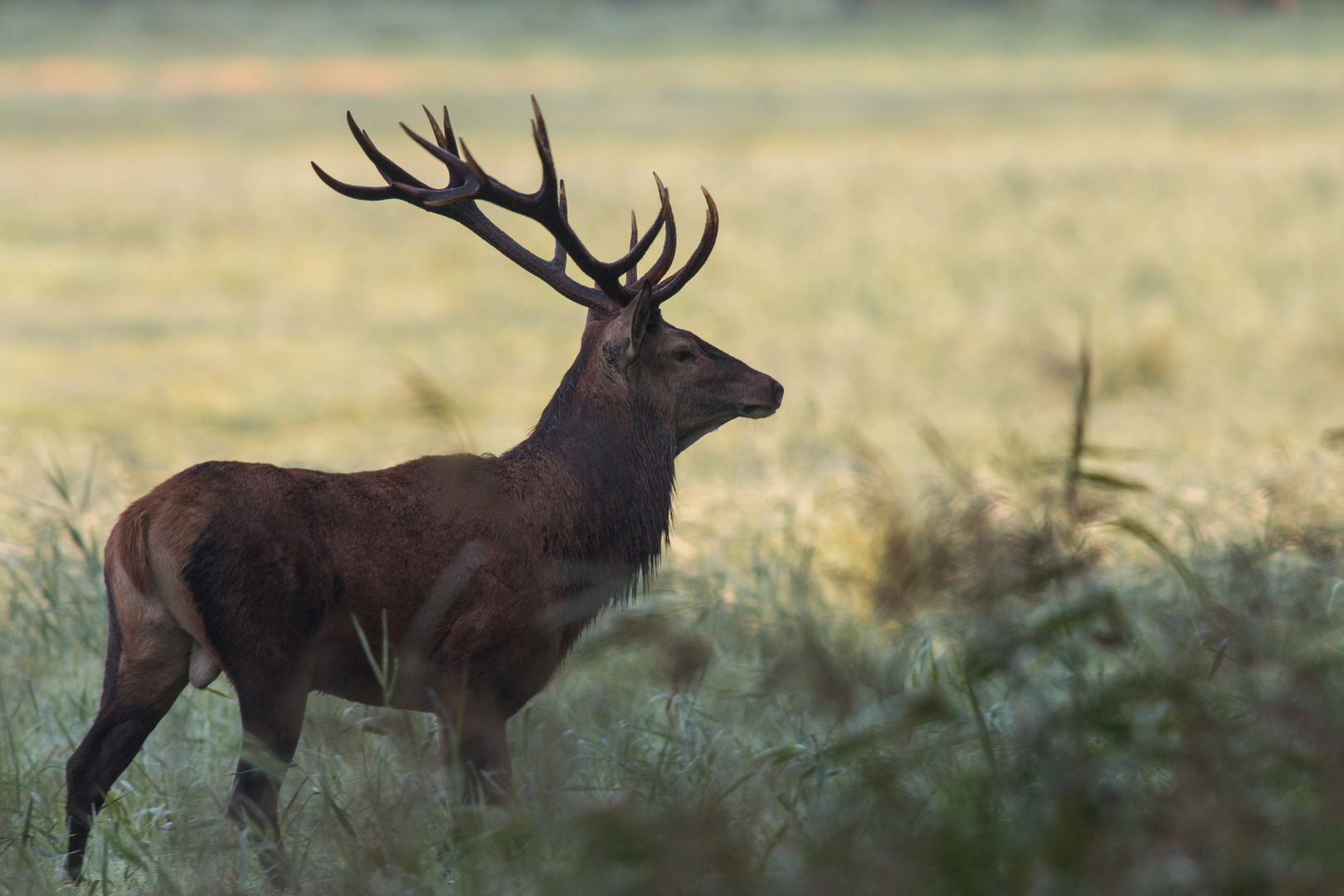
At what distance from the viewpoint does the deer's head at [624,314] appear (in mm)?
4102

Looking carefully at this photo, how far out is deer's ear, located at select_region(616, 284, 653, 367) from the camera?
397 centimetres

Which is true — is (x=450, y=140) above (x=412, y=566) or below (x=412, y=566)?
above

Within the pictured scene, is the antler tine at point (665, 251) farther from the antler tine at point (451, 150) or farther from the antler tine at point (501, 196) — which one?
the antler tine at point (451, 150)

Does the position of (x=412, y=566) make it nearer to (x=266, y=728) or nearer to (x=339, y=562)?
(x=339, y=562)

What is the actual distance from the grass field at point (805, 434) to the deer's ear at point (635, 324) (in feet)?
2.30

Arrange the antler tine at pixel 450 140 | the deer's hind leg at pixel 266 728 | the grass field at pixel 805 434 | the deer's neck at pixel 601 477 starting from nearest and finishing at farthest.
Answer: the grass field at pixel 805 434, the deer's hind leg at pixel 266 728, the deer's neck at pixel 601 477, the antler tine at pixel 450 140

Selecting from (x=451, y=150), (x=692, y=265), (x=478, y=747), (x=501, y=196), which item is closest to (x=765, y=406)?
(x=692, y=265)

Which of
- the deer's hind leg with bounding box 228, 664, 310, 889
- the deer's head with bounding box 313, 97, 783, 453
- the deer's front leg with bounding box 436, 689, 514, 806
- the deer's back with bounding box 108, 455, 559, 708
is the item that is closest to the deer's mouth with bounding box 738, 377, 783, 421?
the deer's head with bounding box 313, 97, 783, 453

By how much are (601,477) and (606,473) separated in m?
0.02

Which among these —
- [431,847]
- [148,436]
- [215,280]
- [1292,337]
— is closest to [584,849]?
[431,847]

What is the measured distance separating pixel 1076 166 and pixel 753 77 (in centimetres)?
1646

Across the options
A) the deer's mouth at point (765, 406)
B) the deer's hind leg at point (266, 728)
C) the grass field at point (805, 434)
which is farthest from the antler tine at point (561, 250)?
the deer's hind leg at point (266, 728)

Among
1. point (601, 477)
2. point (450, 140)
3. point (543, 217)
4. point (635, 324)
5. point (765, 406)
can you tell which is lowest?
point (601, 477)

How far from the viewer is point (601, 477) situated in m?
4.00
